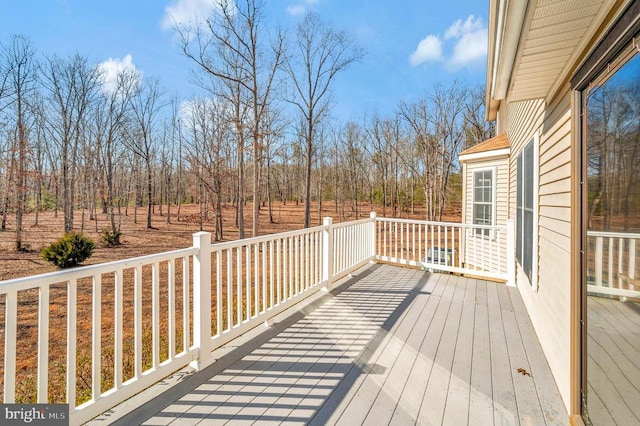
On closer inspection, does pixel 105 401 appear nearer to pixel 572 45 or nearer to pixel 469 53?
pixel 572 45

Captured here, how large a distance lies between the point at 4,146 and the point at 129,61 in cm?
653

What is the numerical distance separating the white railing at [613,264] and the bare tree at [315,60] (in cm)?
1180

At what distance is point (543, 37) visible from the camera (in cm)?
170

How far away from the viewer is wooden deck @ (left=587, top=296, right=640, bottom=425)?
1.23 meters

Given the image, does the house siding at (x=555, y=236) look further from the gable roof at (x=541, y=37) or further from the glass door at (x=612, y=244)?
Result: the glass door at (x=612, y=244)

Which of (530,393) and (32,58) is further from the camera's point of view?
(32,58)

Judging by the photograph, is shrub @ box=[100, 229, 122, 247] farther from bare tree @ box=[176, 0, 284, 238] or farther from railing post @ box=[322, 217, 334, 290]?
railing post @ box=[322, 217, 334, 290]

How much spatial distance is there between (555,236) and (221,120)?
507 inches

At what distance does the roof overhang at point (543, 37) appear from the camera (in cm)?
143

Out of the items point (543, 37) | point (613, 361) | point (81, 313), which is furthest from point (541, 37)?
point (81, 313)

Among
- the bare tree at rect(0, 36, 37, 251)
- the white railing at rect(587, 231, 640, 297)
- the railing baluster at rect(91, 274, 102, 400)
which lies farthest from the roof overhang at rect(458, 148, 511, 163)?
the bare tree at rect(0, 36, 37, 251)

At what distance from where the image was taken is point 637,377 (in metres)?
1.20

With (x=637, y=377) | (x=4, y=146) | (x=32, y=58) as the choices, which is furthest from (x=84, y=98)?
(x=637, y=377)

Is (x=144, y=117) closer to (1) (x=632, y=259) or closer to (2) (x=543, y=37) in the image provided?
(2) (x=543, y=37)
